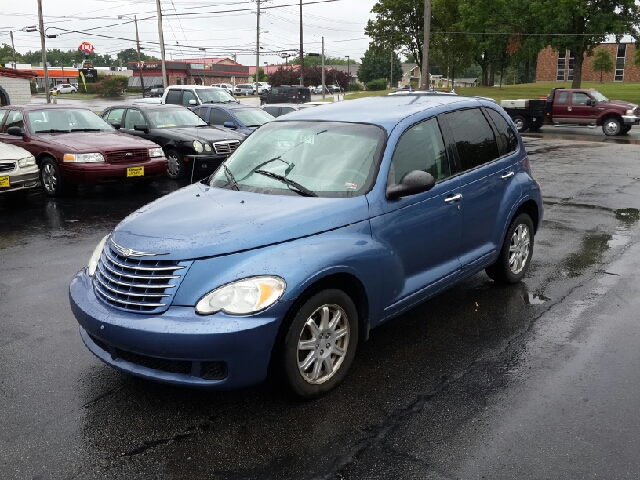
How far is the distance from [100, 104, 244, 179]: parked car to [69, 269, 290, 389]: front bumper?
8.71 m

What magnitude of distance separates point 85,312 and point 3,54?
178m

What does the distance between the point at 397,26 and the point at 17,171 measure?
54665 mm

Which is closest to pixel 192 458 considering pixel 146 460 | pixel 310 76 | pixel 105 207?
pixel 146 460

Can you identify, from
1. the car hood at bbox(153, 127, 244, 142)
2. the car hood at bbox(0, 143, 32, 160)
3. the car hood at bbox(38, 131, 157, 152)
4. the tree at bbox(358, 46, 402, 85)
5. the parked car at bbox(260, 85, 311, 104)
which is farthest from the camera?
the tree at bbox(358, 46, 402, 85)

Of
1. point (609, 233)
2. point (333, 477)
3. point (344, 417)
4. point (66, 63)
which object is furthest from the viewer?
point (66, 63)

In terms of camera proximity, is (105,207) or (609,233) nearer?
(609,233)

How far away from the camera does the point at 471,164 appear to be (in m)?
5.10

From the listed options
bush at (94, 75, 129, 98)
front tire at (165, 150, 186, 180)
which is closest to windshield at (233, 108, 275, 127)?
front tire at (165, 150, 186, 180)

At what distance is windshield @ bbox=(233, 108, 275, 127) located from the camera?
610 inches

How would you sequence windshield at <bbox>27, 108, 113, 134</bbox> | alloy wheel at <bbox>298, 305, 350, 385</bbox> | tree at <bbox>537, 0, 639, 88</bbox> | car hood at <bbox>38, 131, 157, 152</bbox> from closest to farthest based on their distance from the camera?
alloy wheel at <bbox>298, 305, 350, 385</bbox> → car hood at <bbox>38, 131, 157, 152</bbox> → windshield at <bbox>27, 108, 113, 134</bbox> → tree at <bbox>537, 0, 639, 88</bbox>

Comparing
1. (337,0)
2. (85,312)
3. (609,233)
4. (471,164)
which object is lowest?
(609,233)

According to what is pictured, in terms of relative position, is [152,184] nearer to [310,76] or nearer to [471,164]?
[471,164]

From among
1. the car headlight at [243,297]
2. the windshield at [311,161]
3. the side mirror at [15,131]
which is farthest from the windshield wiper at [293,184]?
the side mirror at [15,131]

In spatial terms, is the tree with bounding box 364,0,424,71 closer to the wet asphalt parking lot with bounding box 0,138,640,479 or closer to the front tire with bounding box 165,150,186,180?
the front tire with bounding box 165,150,186,180
